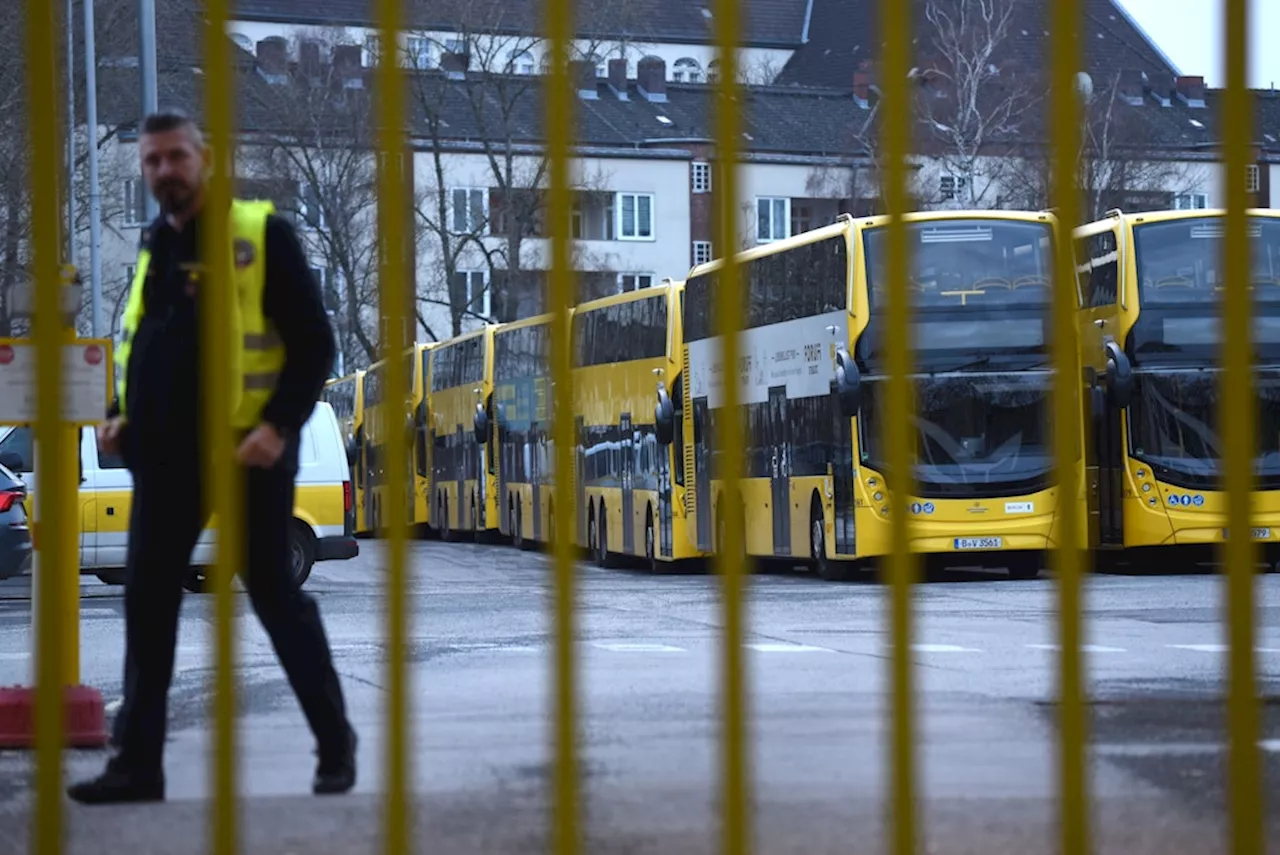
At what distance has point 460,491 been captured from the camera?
4584 cm

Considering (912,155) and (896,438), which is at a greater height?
(912,155)

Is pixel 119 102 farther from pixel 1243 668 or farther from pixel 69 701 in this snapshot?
pixel 1243 668

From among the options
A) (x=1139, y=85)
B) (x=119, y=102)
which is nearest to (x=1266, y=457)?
(x=119, y=102)

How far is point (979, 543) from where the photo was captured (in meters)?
25.6

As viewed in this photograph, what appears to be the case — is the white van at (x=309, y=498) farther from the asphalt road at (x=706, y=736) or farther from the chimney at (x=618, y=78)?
the chimney at (x=618, y=78)

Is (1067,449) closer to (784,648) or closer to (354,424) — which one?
(784,648)

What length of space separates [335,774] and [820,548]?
2087 centimetres

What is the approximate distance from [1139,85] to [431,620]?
6401 centimetres

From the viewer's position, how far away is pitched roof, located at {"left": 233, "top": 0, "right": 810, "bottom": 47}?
5.20 meters

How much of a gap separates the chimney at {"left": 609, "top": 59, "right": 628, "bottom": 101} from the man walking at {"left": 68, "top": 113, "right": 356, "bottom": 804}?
80.8 metres

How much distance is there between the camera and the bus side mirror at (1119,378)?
1050 inches

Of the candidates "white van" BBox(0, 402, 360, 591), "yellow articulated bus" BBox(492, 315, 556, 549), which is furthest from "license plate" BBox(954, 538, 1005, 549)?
"yellow articulated bus" BBox(492, 315, 556, 549)

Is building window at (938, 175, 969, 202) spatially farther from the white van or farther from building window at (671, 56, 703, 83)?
building window at (671, 56, 703, 83)

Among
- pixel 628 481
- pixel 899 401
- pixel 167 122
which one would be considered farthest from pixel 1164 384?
pixel 899 401
